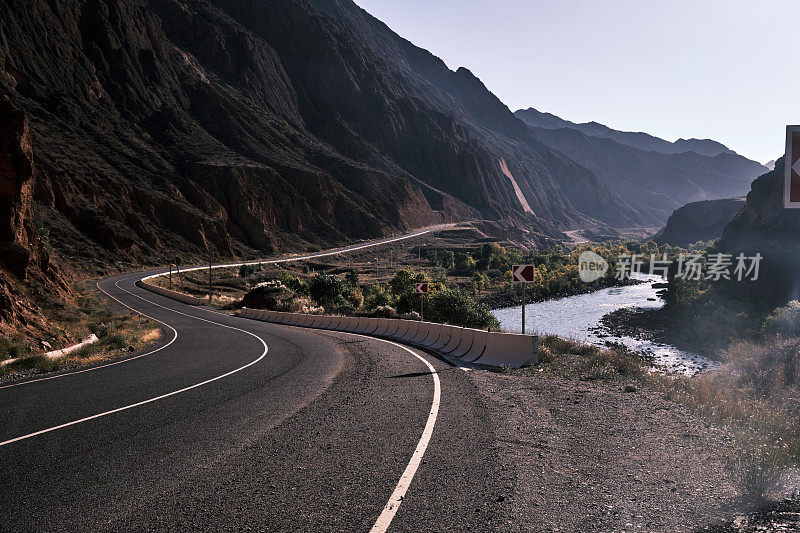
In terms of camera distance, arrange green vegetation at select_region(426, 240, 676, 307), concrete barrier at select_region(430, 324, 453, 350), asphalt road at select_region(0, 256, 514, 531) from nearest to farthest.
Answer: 1. asphalt road at select_region(0, 256, 514, 531)
2. concrete barrier at select_region(430, 324, 453, 350)
3. green vegetation at select_region(426, 240, 676, 307)

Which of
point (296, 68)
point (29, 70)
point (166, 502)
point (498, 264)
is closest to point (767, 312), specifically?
point (498, 264)

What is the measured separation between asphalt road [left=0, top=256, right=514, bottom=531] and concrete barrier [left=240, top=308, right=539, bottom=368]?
2.79m

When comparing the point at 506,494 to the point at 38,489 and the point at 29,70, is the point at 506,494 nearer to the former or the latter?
the point at 38,489

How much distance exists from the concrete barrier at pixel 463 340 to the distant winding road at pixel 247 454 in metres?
2.77

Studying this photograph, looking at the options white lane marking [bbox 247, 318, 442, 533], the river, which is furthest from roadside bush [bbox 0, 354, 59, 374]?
the river

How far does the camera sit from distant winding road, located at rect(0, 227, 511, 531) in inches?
163

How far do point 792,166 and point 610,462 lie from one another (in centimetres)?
380

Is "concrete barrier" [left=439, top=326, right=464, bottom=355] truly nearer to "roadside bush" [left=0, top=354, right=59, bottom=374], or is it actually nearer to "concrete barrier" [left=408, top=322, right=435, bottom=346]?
"concrete barrier" [left=408, top=322, right=435, bottom=346]

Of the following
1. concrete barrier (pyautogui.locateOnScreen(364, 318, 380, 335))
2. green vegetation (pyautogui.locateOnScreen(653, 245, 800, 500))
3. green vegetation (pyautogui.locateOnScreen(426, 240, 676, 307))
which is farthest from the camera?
green vegetation (pyautogui.locateOnScreen(426, 240, 676, 307))

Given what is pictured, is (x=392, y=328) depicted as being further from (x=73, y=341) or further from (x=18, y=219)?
(x=18, y=219)

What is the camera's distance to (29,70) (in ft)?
263

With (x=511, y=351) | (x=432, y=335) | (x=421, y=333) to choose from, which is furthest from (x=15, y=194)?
(x=511, y=351)

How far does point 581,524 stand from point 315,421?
428 centimetres

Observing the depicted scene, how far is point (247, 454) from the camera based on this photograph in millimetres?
5641
